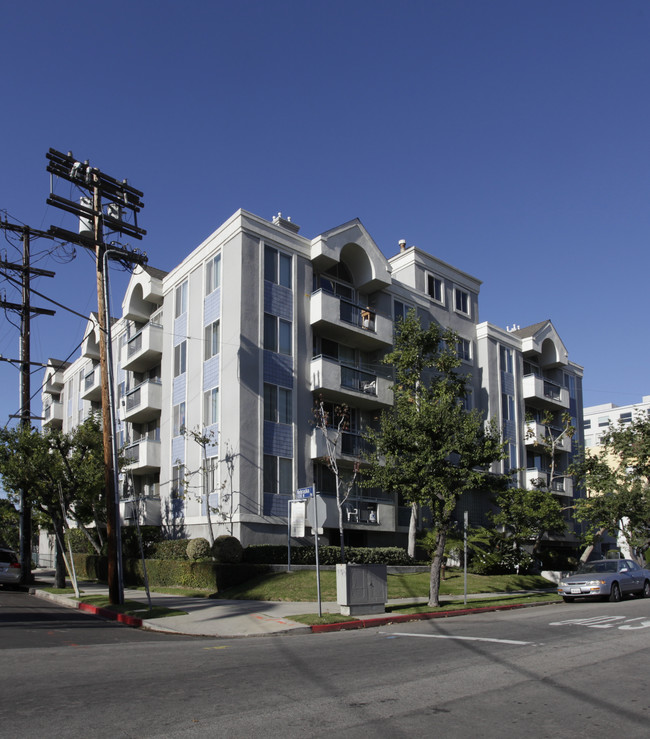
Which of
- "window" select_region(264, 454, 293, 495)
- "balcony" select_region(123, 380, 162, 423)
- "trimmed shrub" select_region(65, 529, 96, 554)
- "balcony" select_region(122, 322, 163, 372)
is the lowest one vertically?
"trimmed shrub" select_region(65, 529, 96, 554)

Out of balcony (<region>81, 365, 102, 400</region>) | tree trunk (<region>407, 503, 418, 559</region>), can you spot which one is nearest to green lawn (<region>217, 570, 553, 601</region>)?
tree trunk (<region>407, 503, 418, 559</region>)

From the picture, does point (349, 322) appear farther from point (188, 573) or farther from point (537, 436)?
point (537, 436)

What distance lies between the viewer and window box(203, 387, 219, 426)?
2811cm

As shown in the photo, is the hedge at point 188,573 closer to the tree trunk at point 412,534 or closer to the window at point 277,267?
the tree trunk at point 412,534

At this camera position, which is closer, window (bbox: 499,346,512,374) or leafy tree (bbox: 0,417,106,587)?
leafy tree (bbox: 0,417,106,587)

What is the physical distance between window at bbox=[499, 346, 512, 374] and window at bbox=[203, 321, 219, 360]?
732 inches

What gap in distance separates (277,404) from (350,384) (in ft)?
12.5

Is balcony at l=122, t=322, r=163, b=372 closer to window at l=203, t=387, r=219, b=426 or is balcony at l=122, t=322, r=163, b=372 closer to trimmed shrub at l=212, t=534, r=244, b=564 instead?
window at l=203, t=387, r=219, b=426

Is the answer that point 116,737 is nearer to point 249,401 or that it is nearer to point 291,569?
point 291,569

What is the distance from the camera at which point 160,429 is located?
33562mm

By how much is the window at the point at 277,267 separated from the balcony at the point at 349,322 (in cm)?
145

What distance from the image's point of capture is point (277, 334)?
28438 millimetres

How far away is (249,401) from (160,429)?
28.5ft

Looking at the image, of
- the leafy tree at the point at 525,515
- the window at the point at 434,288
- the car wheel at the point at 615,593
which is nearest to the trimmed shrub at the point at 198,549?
the leafy tree at the point at 525,515
